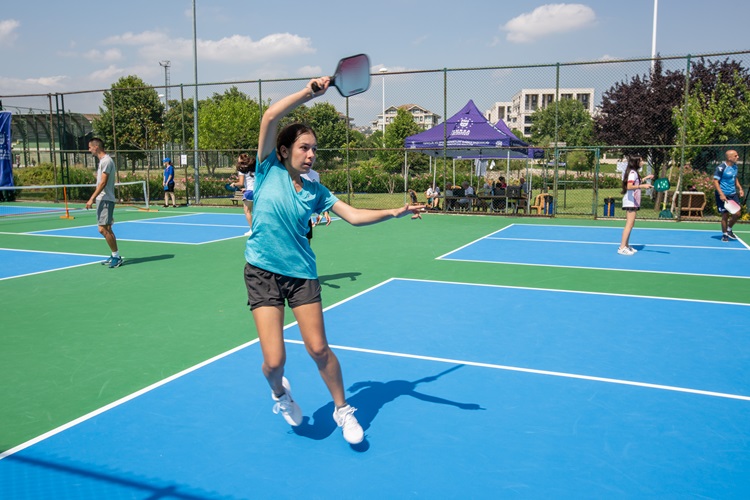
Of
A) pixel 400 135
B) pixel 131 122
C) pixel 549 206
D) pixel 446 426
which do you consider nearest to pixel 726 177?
pixel 549 206

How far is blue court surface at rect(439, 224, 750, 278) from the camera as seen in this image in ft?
33.4

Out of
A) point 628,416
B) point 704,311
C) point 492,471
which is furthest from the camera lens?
point 704,311

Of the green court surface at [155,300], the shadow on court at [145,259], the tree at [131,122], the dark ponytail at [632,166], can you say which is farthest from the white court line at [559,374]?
the tree at [131,122]

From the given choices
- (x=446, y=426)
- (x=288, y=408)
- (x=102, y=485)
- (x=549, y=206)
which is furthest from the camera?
(x=549, y=206)

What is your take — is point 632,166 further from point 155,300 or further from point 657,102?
point 657,102

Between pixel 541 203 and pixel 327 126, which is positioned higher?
pixel 327 126

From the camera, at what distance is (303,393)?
15.1ft

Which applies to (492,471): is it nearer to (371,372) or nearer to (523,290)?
(371,372)

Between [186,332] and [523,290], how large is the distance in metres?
4.53

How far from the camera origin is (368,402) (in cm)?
443

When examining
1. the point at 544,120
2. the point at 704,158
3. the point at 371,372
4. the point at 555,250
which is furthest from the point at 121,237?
the point at 544,120

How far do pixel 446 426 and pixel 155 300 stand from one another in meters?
4.99

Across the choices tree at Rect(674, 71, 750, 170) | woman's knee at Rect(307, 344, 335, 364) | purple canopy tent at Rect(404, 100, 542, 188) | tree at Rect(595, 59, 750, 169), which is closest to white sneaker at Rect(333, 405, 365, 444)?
woman's knee at Rect(307, 344, 335, 364)

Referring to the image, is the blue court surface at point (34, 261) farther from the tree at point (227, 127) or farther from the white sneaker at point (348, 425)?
the tree at point (227, 127)
